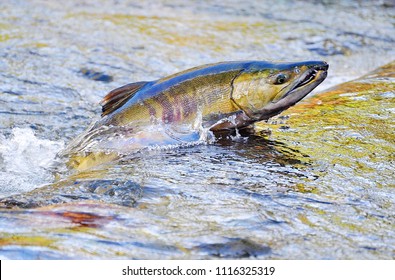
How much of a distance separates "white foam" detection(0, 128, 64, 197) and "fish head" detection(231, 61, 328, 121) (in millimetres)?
1304

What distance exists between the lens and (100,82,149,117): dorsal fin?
15.3 feet

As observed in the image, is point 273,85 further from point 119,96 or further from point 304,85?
point 119,96

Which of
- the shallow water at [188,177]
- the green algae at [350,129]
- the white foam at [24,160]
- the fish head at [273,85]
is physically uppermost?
the fish head at [273,85]

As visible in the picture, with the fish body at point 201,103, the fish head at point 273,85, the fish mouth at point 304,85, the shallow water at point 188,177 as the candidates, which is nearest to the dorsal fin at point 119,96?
the fish body at point 201,103

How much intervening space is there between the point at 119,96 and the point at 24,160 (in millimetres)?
779

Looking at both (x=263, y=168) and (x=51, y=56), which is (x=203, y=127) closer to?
(x=263, y=168)

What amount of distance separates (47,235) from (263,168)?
1431 millimetres

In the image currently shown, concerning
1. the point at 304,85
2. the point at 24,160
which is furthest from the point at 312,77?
the point at 24,160

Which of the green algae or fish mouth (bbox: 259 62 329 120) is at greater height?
fish mouth (bbox: 259 62 329 120)

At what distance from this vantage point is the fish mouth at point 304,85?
4375 mm

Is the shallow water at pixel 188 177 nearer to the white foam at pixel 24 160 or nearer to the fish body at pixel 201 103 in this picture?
the white foam at pixel 24 160

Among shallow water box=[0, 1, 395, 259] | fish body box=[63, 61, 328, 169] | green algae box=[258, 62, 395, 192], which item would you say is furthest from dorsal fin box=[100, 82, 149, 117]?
green algae box=[258, 62, 395, 192]

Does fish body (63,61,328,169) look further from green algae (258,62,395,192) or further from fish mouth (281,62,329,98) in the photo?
green algae (258,62,395,192)
